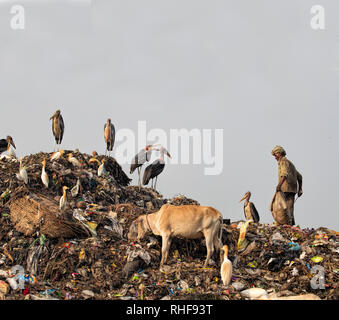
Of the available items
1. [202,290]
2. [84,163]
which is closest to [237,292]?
[202,290]

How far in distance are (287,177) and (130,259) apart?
4.29m

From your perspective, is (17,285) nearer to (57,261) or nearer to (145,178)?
(57,261)

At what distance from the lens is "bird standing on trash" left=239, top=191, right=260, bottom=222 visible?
14883mm

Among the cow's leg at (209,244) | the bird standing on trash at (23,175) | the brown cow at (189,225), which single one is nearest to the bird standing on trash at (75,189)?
the bird standing on trash at (23,175)

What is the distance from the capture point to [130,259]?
343 inches

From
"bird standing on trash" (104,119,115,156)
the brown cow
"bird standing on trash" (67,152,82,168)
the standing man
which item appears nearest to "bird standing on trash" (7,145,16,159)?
"bird standing on trash" (67,152,82,168)

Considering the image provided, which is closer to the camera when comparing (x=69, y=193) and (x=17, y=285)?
(x=17, y=285)

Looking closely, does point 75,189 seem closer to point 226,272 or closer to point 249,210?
point 249,210

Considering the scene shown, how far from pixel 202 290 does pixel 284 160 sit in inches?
164

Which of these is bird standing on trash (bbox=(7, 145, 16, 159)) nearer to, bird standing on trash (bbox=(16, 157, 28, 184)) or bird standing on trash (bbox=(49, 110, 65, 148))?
bird standing on trash (bbox=(49, 110, 65, 148))

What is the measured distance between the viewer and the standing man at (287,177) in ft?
34.7

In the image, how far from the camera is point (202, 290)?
7.95m

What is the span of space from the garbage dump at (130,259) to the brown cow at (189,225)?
398 millimetres

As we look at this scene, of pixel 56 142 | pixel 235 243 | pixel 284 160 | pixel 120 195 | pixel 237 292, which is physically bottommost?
pixel 237 292
